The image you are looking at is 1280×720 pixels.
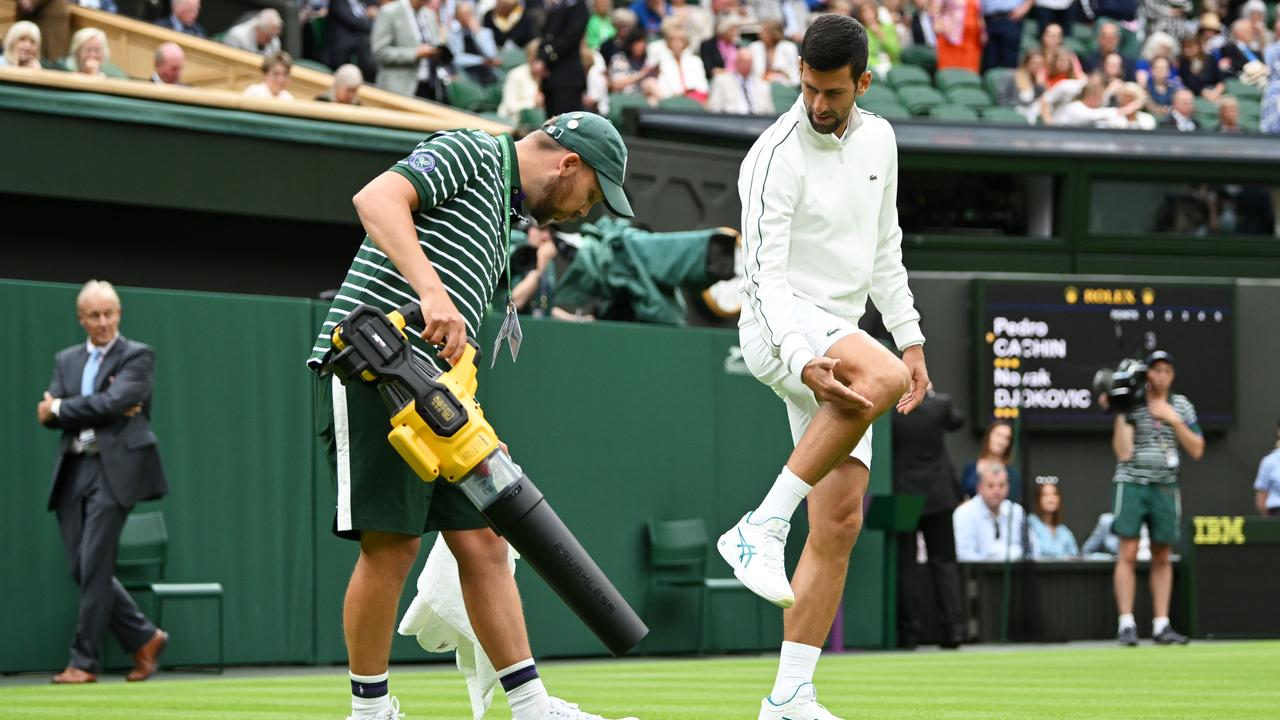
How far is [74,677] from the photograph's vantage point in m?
10.7

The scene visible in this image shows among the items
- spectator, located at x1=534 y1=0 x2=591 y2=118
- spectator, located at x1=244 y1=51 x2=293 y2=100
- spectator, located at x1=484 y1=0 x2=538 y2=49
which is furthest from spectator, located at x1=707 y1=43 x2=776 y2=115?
spectator, located at x1=244 y1=51 x2=293 y2=100

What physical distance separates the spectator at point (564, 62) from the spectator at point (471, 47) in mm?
1204

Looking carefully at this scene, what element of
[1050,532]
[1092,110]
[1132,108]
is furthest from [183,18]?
[1132,108]

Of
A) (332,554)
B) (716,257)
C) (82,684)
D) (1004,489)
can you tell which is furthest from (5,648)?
(1004,489)

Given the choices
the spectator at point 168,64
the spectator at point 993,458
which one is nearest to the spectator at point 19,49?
the spectator at point 168,64

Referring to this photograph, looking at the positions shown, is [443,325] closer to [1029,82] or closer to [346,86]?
[346,86]

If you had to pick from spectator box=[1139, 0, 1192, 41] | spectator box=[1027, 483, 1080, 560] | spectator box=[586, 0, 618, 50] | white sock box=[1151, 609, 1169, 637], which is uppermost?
spectator box=[1139, 0, 1192, 41]

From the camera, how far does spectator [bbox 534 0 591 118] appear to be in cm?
1798

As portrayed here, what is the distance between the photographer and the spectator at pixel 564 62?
1798 centimetres

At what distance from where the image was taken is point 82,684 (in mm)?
10539

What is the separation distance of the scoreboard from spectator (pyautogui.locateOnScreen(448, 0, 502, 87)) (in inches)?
218

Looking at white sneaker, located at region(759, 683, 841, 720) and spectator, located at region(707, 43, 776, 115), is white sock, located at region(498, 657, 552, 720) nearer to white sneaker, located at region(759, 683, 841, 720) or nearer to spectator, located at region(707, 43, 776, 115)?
white sneaker, located at region(759, 683, 841, 720)

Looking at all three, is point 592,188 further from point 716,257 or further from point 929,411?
point 929,411

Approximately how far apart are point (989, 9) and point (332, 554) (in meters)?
13.5
